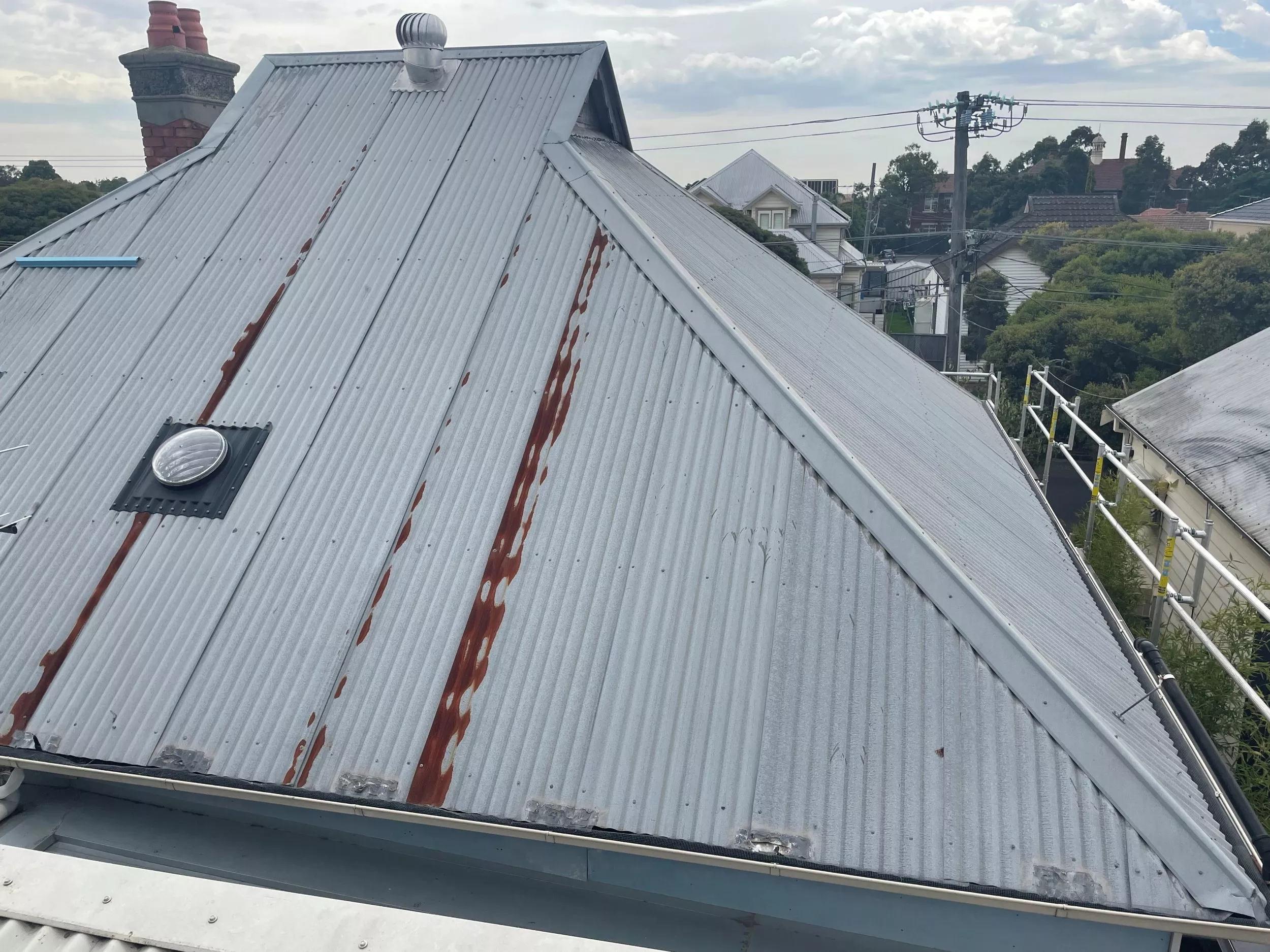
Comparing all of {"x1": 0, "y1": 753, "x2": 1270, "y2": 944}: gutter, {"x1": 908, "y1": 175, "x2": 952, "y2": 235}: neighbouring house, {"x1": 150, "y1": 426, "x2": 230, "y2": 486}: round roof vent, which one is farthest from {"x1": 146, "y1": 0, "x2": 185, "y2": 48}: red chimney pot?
{"x1": 908, "y1": 175, "x2": 952, "y2": 235}: neighbouring house

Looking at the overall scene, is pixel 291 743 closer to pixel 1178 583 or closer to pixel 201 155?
pixel 201 155

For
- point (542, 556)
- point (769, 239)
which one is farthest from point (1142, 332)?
point (542, 556)

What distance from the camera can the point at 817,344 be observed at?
8.29 meters

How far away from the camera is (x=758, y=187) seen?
4628 centimetres

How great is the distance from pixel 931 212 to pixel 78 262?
8390cm

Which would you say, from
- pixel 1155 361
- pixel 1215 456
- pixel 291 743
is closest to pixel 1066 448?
pixel 1215 456

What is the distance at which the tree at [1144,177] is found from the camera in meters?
73.8

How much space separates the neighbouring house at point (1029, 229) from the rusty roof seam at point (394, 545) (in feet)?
126

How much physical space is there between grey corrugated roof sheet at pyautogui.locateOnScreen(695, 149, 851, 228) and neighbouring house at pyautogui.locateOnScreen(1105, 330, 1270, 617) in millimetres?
33418

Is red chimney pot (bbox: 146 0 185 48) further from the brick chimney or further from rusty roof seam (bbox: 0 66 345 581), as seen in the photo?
rusty roof seam (bbox: 0 66 345 581)

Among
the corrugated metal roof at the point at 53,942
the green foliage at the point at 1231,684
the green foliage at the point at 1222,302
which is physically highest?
the green foliage at the point at 1222,302

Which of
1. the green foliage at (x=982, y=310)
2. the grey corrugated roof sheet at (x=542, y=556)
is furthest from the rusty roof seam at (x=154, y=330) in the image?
the green foliage at (x=982, y=310)

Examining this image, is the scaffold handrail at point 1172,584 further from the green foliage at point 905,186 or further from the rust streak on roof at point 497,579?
the green foliage at point 905,186

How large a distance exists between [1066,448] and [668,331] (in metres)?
7.68
